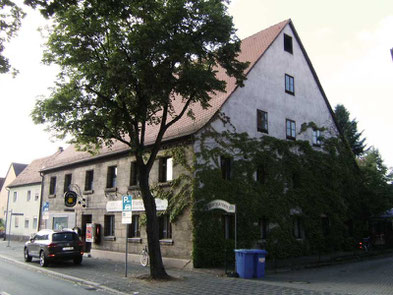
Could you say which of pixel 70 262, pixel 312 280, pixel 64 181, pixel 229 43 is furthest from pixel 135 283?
pixel 64 181

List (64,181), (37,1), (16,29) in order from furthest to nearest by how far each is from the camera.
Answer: (64,181), (16,29), (37,1)

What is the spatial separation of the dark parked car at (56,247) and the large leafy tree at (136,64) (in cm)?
580

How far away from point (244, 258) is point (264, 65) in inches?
486

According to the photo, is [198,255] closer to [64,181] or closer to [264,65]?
[264,65]

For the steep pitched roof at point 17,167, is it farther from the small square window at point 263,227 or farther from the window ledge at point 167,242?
the small square window at point 263,227

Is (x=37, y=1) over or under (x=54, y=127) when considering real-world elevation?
over

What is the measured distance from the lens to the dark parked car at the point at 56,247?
17.3 m

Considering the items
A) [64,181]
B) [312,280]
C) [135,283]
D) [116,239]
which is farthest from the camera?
[64,181]

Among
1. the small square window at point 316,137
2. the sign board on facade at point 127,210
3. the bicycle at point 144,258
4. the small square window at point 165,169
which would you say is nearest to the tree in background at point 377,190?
the small square window at point 316,137

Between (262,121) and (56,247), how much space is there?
12781 mm

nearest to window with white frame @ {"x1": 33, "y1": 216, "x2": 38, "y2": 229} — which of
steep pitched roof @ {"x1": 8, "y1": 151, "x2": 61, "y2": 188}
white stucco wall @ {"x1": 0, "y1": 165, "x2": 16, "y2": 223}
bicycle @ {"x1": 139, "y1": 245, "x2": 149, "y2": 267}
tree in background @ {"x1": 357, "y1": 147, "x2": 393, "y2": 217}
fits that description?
steep pitched roof @ {"x1": 8, "y1": 151, "x2": 61, "y2": 188}

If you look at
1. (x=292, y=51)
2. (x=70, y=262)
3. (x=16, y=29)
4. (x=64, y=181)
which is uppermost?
(x=292, y=51)

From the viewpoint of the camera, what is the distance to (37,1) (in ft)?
25.4

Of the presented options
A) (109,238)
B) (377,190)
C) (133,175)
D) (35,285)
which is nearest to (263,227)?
(133,175)
